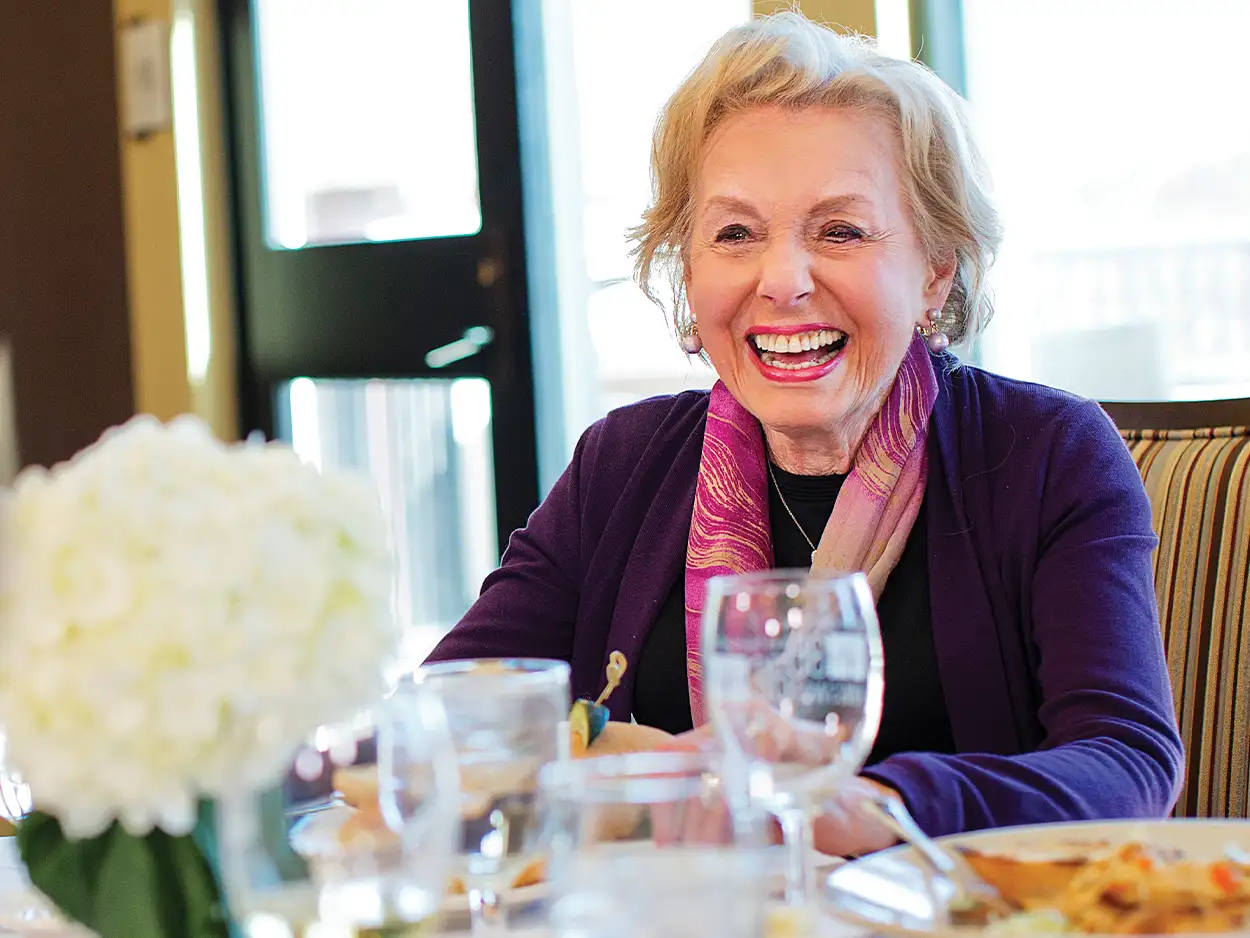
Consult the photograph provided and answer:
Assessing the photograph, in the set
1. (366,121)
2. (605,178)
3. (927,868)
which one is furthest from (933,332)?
(366,121)

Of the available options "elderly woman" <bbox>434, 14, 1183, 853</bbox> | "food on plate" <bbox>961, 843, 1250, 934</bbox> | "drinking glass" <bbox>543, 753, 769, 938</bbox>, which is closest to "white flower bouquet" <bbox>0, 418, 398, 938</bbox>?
"drinking glass" <bbox>543, 753, 769, 938</bbox>

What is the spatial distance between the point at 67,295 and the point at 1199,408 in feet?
9.75

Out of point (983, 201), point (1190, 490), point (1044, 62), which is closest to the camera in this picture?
point (1190, 490)

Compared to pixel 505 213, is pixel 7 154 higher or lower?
higher

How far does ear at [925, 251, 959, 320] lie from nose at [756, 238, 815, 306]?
198 mm

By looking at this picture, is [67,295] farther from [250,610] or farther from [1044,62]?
[250,610]

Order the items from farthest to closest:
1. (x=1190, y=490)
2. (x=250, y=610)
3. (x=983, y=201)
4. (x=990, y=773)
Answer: (x=983, y=201)
(x=1190, y=490)
(x=990, y=773)
(x=250, y=610)

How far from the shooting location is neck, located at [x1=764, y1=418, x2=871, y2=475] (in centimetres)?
177

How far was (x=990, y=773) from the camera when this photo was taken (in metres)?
1.18

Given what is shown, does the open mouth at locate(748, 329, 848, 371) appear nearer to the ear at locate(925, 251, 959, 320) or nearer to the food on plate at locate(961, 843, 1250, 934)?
the ear at locate(925, 251, 959, 320)

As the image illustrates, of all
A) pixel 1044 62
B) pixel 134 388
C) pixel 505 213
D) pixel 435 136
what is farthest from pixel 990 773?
pixel 134 388

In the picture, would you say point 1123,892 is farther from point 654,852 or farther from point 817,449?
point 817,449

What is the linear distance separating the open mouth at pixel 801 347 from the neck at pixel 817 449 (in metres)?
0.08

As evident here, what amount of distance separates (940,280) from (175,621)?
4.43 ft
